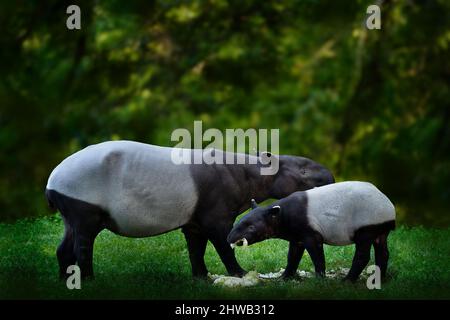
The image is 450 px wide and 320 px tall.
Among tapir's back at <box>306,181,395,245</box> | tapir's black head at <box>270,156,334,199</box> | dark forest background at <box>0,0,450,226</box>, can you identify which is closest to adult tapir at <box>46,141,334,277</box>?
tapir's black head at <box>270,156,334,199</box>

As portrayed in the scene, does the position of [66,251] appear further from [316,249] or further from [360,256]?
[360,256]

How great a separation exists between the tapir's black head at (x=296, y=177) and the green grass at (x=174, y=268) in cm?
96

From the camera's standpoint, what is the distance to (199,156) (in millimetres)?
9328

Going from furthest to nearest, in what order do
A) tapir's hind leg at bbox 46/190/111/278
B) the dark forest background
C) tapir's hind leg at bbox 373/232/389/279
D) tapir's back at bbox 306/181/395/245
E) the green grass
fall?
1. the dark forest background
2. tapir's hind leg at bbox 373/232/389/279
3. tapir's back at bbox 306/181/395/245
4. tapir's hind leg at bbox 46/190/111/278
5. the green grass

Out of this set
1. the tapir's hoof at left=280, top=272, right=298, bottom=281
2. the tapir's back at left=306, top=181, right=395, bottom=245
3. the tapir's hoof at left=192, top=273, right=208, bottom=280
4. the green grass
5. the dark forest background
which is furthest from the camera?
the dark forest background

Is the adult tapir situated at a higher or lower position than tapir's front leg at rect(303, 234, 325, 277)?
higher

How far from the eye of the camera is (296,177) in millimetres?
9672

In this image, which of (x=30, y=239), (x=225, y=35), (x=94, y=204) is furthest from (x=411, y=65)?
(x=94, y=204)

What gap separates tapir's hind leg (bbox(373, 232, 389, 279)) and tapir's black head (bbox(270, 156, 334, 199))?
112 centimetres

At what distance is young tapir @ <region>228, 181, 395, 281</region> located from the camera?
869 centimetres

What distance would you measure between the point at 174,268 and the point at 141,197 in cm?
131

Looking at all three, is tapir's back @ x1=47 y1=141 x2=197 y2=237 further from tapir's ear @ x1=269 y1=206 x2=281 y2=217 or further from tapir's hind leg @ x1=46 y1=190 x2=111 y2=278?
tapir's ear @ x1=269 y1=206 x2=281 y2=217

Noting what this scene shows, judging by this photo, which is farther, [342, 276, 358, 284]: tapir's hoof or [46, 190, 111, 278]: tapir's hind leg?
[342, 276, 358, 284]: tapir's hoof

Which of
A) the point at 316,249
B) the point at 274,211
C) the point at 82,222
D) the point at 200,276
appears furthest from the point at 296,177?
the point at 82,222
